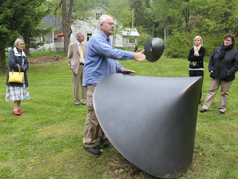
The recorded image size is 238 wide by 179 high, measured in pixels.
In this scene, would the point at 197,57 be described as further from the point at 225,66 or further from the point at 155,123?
the point at 155,123

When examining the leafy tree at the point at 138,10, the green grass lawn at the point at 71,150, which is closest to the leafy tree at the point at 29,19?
the green grass lawn at the point at 71,150

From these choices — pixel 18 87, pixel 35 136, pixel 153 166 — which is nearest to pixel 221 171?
A: pixel 153 166

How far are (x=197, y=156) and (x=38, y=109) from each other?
4.17m

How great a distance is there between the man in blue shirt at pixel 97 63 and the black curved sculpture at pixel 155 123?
616mm

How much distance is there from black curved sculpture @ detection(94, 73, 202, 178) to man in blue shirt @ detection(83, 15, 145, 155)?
2.02 feet

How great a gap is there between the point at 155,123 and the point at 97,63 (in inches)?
51.5

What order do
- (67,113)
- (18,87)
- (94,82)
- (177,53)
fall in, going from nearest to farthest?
(94,82) < (18,87) < (67,113) < (177,53)

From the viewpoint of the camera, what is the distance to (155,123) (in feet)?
7.38

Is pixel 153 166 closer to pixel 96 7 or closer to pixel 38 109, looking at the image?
pixel 38 109

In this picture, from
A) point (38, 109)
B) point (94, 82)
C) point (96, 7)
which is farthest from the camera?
point (96, 7)

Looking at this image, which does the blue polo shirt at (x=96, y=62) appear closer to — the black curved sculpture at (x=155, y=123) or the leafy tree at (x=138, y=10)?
the black curved sculpture at (x=155, y=123)

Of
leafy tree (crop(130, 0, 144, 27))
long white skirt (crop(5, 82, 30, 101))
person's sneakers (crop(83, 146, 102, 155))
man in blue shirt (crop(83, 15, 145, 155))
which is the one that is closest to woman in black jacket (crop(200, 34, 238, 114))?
man in blue shirt (crop(83, 15, 145, 155))

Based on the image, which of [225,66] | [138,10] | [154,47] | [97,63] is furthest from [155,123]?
[138,10]

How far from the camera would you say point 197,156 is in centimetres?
318
